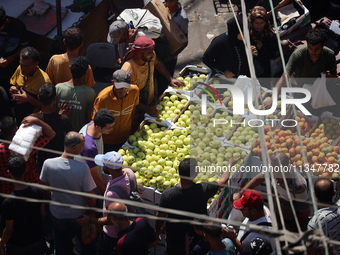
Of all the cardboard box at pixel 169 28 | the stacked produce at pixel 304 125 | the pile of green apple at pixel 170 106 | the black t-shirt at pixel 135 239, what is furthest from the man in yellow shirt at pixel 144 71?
the black t-shirt at pixel 135 239

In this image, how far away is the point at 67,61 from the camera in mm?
6422

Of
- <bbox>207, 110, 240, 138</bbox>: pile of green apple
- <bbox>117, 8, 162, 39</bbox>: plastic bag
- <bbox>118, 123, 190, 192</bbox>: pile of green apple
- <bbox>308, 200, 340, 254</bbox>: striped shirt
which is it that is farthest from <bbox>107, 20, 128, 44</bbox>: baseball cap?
<bbox>308, 200, 340, 254</bbox>: striped shirt

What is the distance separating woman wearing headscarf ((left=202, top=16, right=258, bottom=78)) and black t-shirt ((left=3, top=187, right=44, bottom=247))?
332cm

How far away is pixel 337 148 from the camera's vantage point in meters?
6.25

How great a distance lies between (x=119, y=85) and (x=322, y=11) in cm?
520

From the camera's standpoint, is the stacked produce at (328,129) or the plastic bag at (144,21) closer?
the stacked produce at (328,129)

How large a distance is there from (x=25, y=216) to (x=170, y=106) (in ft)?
8.64

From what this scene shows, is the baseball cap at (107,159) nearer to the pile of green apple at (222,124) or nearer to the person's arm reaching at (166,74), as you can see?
the pile of green apple at (222,124)

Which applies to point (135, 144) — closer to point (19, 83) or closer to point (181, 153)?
point (181, 153)

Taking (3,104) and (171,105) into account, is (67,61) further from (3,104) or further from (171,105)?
(171,105)

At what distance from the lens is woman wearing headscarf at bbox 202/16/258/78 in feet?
23.5

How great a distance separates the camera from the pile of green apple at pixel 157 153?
19.1 ft

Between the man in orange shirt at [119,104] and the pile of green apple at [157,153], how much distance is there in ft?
0.62

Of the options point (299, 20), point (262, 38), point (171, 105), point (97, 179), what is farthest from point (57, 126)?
point (299, 20)
